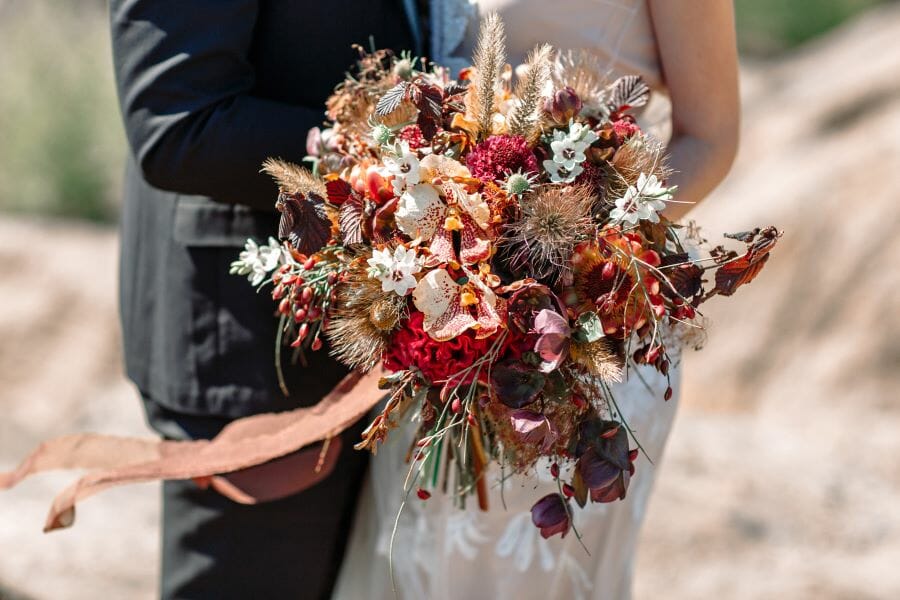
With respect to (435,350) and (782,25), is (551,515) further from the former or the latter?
(782,25)

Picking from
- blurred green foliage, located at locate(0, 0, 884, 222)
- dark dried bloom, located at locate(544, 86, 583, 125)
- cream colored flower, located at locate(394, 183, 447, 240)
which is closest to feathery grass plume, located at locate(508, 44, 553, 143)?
dark dried bloom, located at locate(544, 86, 583, 125)

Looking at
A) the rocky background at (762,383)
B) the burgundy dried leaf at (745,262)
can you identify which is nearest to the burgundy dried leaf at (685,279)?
the burgundy dried leaf at (745,262)

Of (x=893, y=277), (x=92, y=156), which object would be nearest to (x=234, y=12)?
(x=893, y=277)

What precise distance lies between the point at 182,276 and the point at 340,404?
0.38 metres

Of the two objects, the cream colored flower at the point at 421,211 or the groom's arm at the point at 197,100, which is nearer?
the cream colored flower at the point at 421,211

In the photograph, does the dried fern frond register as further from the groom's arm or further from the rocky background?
the rocky background

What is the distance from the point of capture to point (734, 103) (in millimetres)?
1570

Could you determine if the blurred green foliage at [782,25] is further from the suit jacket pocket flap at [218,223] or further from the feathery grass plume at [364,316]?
the feathery grass plume at [364,316]

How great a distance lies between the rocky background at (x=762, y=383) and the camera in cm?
298

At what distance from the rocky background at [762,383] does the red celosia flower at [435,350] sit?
1815mm

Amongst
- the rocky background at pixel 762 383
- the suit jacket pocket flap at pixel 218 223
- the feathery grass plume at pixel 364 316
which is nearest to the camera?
the feathery grass plume at pixel 364 316

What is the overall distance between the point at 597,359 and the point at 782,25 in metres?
9.10

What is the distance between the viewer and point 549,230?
1.12 m

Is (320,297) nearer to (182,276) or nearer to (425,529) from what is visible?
(182,276)
